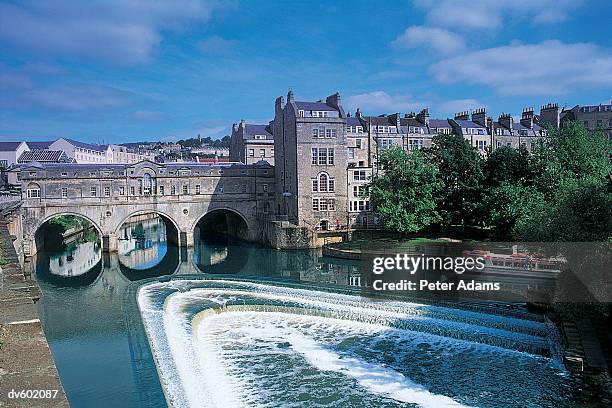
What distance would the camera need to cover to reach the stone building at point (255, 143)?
65000 mm

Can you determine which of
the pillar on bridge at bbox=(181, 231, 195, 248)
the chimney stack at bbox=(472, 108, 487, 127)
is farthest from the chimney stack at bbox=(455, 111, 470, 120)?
the pillar on bridge at bbox=(181, 231, 195, 248)

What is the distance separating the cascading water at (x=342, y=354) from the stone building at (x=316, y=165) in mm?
21182

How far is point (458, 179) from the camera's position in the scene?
4606 centimetres

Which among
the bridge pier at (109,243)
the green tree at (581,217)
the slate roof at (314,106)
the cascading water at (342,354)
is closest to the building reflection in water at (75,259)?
the bridge pier at (109,243)

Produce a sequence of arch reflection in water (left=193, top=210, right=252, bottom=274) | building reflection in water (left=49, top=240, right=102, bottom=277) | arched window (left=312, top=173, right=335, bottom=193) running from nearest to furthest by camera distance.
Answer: building reflection in water (left=49, top=240, right=102, bottom=277) → arch reflection in water (left=193, top=210, right=252, bottom=274) → arched window (left=312, top=173, right=335, bottom=193)

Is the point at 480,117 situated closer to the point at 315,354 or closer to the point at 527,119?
the point at 527,119

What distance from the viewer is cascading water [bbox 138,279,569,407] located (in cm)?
1756

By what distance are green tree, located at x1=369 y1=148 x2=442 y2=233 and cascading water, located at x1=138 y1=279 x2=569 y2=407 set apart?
1643cm

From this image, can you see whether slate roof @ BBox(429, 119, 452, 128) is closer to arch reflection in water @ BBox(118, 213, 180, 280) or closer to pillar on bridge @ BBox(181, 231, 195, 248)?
pillar on bridge @ BBox(181, 231, 195, 248)

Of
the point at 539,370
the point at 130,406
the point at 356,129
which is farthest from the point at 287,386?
the point at 356,129

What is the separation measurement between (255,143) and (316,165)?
1703cm

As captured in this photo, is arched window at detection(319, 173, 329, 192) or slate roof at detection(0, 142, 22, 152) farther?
slate roof at detection(0, 142, 22, 152)

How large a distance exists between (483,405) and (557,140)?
101 ft

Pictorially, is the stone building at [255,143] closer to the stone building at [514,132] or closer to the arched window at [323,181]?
the arched window at [323,181]
